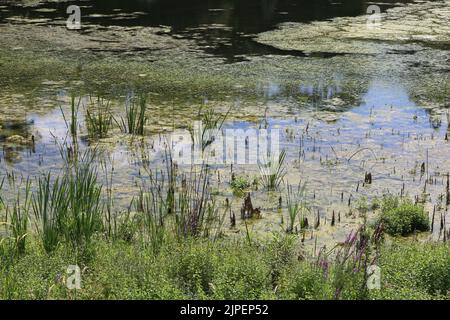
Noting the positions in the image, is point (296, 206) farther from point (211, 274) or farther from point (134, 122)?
point (134, 122)

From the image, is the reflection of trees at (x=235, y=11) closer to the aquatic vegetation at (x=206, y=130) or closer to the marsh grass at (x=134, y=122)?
the aquatic vegetation at (x=206, y=130)

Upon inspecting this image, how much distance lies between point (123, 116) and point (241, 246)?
4.17 metres

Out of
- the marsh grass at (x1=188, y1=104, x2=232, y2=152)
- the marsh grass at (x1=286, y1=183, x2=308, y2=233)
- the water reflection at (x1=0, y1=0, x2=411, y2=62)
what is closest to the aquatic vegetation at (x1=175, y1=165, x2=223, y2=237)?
the marsh grass at (x1=286, y1=183, x2=308, y2=233)

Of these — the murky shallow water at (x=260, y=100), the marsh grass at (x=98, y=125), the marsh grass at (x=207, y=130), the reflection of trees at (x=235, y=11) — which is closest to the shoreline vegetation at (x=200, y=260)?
the murky shallow water at (x=260, y=100)

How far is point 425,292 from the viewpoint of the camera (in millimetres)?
4125

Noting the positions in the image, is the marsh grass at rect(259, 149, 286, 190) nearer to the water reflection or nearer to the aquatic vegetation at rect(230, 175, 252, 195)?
the aquatic vegetation at rect(230, 175, 252, 195)

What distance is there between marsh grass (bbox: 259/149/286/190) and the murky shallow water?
0.10 meters

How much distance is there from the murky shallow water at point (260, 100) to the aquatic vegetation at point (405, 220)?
0.29 m

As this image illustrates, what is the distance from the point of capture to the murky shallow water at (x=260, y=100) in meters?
6.73

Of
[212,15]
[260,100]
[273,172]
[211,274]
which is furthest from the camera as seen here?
[212,15]

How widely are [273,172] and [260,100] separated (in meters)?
3.12

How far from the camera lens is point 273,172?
6.66 m

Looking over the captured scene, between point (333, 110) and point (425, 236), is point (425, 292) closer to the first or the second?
point (425, 236)

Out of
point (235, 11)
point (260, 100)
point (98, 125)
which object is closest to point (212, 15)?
point (235, 11)
